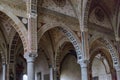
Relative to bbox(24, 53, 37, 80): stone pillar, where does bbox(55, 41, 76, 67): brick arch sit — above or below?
above

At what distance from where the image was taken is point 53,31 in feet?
61.2

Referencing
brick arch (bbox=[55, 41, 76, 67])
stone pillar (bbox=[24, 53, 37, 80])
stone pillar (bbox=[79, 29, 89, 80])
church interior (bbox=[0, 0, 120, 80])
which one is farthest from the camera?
brick arch (bbox=[55, 41, 76, 67])

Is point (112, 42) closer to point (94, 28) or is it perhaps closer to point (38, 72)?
point (94, 28)

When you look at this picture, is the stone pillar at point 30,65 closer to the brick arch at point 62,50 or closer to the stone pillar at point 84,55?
the stone pillar at point 84,55

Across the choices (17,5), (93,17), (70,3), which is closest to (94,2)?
(93,17)

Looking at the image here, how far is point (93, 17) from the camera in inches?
725

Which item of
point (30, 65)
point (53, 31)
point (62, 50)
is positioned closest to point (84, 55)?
point (53, 31)

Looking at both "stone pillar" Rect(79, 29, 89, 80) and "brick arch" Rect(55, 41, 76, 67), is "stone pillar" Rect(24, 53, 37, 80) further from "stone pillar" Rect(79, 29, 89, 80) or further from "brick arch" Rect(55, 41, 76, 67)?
"brick arch" Rect(55, 41, 76, 67)

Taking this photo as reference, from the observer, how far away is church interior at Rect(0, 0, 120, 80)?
13359 millimetres

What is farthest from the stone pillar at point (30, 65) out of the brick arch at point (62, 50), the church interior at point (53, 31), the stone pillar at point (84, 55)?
the brick arch at point (62, 50)

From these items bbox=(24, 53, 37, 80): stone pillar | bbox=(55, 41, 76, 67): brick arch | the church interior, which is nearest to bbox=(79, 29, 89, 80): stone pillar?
the church interior

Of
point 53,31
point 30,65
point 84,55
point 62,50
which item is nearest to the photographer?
point 30,65

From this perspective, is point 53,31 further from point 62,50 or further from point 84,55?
point 84,55

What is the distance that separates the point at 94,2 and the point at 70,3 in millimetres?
2453
